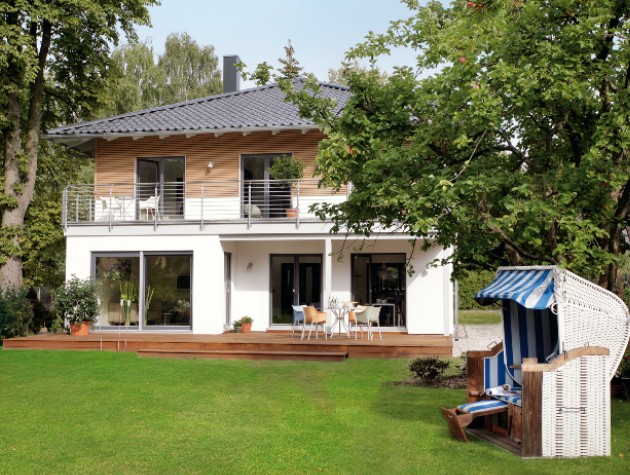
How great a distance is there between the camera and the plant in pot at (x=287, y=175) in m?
19.7

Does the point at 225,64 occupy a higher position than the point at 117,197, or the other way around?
the point at 225,64

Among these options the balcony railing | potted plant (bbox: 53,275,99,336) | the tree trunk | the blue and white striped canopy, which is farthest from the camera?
the tree trunk

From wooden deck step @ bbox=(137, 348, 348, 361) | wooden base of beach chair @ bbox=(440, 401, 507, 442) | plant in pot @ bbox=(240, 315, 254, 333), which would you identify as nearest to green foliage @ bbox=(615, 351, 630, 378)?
wooden base of beach chair @ bbox=(440, 401, 507, 442)

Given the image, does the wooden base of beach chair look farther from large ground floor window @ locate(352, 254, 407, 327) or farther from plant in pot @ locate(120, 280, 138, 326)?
plant in pot @ locate(120, 280, 138, 326)

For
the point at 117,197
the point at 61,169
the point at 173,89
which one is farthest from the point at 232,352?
the point at 173,89

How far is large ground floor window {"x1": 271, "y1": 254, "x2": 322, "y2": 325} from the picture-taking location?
66.6ft

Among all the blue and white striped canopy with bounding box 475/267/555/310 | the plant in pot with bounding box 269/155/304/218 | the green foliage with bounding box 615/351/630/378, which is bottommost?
the green foliage with bounding box 615/351/630/378

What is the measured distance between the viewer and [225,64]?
25.4 m

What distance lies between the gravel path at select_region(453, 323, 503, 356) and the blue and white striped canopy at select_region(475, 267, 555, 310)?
8146 millimetres

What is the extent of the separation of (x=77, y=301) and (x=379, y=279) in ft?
25.2

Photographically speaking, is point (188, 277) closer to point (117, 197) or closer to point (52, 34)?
point (117, 197)

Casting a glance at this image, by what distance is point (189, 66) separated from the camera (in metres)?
43.1

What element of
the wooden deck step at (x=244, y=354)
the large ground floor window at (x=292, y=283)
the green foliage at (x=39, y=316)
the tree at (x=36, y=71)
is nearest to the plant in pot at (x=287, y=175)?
the large ground floor window at (x=292, y=283)

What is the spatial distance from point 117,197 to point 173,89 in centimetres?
2263
